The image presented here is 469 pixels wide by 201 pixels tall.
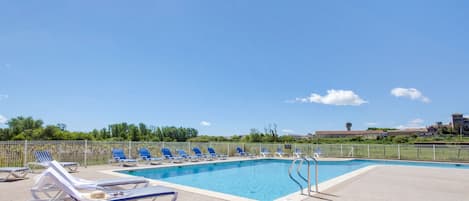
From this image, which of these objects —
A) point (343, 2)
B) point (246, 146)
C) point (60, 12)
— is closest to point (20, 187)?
point (60, 12)

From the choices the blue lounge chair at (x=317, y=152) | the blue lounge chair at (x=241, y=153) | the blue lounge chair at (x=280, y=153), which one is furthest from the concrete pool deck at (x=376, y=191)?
the blue lounge chair at (x=280, y=153)

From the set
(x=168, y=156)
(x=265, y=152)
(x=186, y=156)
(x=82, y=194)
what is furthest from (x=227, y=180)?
(x=265, y=152)

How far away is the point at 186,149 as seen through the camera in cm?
1625

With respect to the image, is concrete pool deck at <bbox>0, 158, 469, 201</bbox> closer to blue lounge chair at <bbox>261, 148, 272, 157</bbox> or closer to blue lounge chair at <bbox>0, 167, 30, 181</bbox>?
blue lounge chair at <bbox>0, 167, 30, 181</bbox>

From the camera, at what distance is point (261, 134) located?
32.7 meters

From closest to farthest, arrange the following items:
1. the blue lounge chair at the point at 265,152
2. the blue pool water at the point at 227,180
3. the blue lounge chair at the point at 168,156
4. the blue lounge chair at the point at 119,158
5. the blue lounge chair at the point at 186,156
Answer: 1. the blue pool water at the point at 227,180
2. the blue lounge chair at the point at 119,158
3. the blue lounge chair at the point at 168,156
4. the blue lounge chair at the point at 186,156
5. the blue lounge chair at the point at 265,152

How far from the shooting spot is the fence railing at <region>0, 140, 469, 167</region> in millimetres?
10500

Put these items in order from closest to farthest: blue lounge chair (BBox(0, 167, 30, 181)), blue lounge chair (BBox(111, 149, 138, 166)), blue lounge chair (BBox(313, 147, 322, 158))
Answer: blue lounge chair (BBox(0, 167, 30, 181)) → blue lounge chair (BBox(111, 149, 138, 166)) → blue lounge chair (BBox(313, 147, 322, 158))

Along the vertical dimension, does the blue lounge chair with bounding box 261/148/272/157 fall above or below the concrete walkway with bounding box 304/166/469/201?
below

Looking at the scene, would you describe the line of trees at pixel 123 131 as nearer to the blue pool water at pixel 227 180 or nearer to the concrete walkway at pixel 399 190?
the blue pool water at pixel 227 180

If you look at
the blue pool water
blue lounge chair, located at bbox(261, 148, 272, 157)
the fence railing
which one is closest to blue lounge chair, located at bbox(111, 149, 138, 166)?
the fence railing

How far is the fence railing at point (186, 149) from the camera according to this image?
1050 centimetres

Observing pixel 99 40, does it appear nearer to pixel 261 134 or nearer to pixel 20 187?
pixel 20 187

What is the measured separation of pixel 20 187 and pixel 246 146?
1445cm
